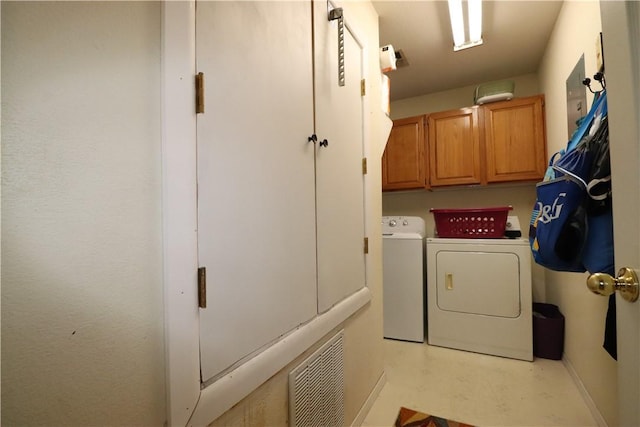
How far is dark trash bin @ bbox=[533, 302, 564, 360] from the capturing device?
223cm

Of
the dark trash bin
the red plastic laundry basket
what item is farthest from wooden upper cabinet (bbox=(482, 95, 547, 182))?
the dark trash bin

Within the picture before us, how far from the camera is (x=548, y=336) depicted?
2.26m

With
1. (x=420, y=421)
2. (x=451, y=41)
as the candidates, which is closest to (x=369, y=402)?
(x=420, y=421)

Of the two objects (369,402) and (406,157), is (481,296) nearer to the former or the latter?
(369,402)

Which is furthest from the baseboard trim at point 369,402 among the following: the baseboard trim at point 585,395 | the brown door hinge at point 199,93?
the brown door hinge at point 199,93

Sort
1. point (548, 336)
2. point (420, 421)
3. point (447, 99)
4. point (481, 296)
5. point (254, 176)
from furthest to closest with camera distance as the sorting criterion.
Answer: point (447, 99) → point (481, 296) → point (548, 336) → point (420, 421) → point (254, 176)

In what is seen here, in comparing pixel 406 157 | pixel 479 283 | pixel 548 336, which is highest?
pixel 406 157

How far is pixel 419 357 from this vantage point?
2.38 m

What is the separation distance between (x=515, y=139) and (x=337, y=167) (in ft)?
7.13

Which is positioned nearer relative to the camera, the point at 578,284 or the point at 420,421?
the point at 420,421

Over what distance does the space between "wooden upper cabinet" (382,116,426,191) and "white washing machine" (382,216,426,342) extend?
1.86 feet

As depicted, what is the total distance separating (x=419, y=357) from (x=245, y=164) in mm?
2327

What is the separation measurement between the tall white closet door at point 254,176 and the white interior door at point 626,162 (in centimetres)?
87

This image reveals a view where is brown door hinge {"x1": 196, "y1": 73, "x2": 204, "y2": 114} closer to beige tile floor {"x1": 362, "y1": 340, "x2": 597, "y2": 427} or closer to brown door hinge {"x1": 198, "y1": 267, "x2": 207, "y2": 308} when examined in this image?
brown door hinge {"x1": 198, "y1": 267, "x2": 207, "y2": 308}
